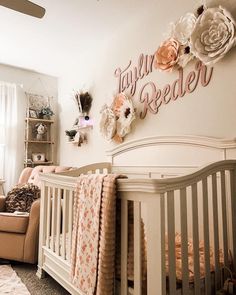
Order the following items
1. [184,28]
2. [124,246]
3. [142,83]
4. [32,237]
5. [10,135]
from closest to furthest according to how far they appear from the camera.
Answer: [124,246] < [184,28] < [32,237] < [142,83] < [10,135]

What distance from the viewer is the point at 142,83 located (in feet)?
8.29

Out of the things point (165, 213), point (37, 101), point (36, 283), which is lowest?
point (36, 283)

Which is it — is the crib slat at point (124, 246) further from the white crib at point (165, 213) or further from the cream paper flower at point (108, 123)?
the cream paper flower at point (108, 123)

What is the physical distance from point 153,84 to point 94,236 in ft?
5.13

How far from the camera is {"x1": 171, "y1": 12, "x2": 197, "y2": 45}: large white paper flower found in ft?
6.30

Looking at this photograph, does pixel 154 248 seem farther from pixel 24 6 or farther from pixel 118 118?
pixel 118 118

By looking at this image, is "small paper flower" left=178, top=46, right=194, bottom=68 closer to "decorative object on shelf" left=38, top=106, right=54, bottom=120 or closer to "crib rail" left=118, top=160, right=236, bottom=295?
"crib rail" left=118, top=160, right=236, bottom=295

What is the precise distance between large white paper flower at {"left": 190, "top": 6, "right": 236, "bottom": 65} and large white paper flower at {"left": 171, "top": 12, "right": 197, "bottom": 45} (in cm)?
9

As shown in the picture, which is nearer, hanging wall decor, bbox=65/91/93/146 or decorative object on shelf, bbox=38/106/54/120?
hanging wall decor, bbox=65/91/93/146

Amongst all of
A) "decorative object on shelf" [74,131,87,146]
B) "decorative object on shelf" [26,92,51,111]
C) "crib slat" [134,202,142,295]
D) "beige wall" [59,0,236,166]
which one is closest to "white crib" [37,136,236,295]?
"crib slat" [134,202,142,295]

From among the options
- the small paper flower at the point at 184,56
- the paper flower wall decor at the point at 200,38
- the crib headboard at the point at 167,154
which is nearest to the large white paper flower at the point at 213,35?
the paper flower wall decor at the point at 200,38

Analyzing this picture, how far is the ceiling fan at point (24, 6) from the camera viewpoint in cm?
167

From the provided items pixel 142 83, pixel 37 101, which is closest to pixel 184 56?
pixel 142 83

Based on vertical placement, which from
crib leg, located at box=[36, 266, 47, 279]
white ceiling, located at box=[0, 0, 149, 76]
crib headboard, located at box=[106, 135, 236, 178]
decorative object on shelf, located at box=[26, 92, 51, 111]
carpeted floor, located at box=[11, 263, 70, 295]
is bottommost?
carpeted floor, located at box=[11, 263, 70, 295]
